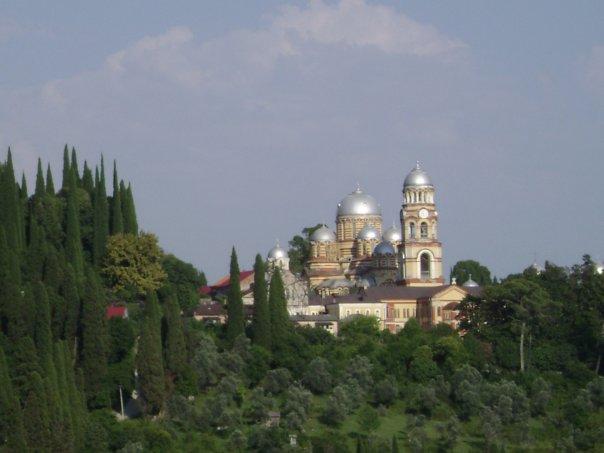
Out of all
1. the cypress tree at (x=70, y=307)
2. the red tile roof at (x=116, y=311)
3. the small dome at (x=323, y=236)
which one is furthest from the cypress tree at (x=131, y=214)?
the small dome at (x=323, y=236)

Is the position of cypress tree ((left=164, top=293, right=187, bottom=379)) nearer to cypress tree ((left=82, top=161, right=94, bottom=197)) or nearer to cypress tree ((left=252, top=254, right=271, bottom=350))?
cypress tree ((left=252, top=254, right=271, bottom=350))

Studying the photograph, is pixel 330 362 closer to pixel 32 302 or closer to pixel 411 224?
pixel 32 302

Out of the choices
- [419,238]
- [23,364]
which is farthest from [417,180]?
[23,364]

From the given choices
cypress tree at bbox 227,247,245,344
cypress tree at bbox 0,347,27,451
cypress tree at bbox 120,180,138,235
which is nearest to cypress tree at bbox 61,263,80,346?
cypress tree at bbox 0,347,27,451

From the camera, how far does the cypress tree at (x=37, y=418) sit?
54.1 meters

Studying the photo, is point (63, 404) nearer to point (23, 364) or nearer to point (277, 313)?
point (23, 364)

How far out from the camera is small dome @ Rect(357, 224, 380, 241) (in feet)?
350

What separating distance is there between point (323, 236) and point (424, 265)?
1058cm

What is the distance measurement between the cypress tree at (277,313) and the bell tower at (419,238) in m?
24.5

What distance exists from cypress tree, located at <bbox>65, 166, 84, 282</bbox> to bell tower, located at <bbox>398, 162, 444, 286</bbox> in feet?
86.9

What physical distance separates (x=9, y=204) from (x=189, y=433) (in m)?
14.2

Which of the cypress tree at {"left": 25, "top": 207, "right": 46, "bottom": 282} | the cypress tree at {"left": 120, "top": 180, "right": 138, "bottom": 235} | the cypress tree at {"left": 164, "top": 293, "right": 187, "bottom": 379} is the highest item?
the cypress tree at {"left": 120, "top": 180, "right": 138, "bottom": 235}

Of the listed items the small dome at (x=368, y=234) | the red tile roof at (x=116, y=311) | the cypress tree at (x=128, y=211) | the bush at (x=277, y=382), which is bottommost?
the bush at (x=277, y=382)

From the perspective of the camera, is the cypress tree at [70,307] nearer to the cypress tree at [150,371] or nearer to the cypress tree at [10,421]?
the cypress tree at [150,371]
